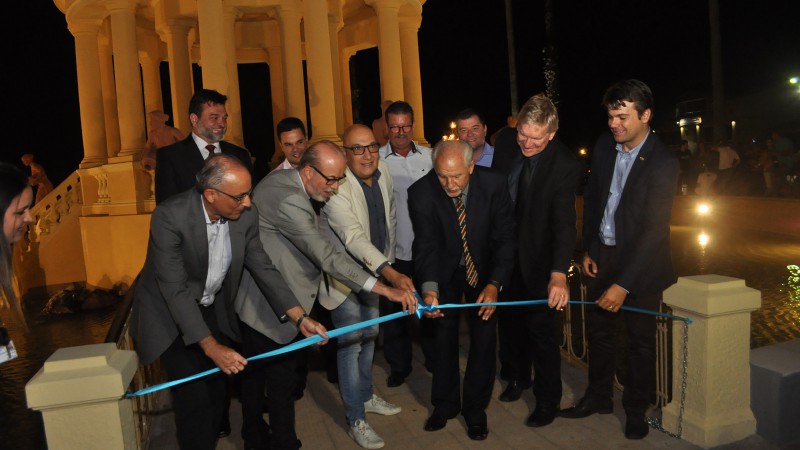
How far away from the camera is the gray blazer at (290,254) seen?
416 cm

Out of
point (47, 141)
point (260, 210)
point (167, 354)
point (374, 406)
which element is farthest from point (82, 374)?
point (47, 141)

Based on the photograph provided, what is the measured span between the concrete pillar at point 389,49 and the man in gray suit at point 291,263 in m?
11.2

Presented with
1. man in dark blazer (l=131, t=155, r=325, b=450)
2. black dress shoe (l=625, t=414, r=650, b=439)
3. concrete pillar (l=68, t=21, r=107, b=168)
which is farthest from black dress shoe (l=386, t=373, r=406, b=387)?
concrete pillar (l=68, t=21, r=107, b=168)

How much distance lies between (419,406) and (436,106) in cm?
3761

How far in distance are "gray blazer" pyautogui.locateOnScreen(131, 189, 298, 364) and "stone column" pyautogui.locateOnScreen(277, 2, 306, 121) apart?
11.1 metres

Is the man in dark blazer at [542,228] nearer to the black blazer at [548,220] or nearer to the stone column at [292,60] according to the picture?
the black blazer at [548,220]

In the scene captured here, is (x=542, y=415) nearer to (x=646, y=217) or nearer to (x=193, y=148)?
(x=646, y=217)

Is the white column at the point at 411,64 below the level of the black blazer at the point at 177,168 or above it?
above

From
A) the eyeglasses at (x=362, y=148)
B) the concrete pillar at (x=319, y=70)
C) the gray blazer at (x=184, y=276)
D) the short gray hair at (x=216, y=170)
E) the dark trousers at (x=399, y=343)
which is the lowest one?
the dark trousers at (x=399, y=343)

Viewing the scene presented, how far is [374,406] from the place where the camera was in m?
5.22

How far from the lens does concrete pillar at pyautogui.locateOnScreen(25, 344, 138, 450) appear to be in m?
3.12

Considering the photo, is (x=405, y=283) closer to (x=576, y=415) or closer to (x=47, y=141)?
(x=576, y=415)

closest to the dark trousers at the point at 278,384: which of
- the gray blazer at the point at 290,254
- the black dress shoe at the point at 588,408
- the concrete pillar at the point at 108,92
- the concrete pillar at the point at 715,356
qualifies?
the gray blazer at the point at 290,254

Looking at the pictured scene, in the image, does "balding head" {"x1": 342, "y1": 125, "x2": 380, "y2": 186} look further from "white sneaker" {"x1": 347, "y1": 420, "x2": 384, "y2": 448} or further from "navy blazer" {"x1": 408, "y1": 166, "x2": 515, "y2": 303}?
"white sneaker" {"x1": 347, "y1": 420, "x2": 384, "y2": 448}
